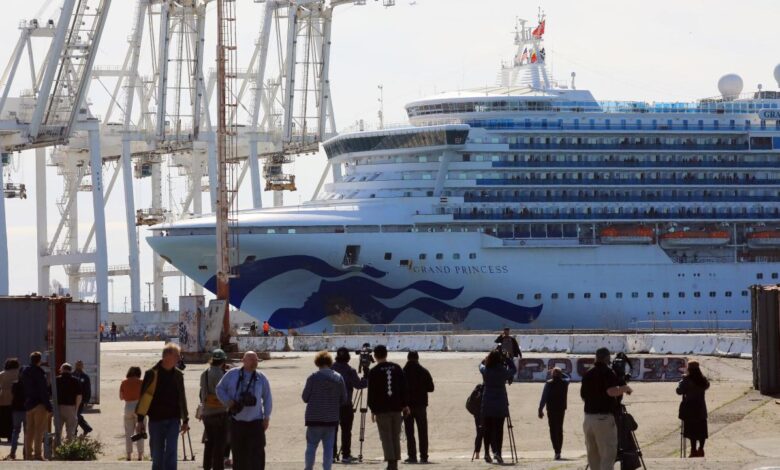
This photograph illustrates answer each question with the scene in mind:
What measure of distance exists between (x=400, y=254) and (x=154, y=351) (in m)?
10.0

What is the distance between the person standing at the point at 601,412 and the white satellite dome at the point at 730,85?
55.3m

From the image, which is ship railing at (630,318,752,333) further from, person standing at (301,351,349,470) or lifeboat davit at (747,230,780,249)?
person standing at (301,351,349,470)

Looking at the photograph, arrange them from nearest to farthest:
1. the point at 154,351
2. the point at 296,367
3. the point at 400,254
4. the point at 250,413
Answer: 1. the point at 250,413
2. the point at 296,367
3. the point at 154,351
4. the point at 400,254

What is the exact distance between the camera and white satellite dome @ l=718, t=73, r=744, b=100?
69.8 meters

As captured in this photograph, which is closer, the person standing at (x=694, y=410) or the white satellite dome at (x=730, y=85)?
the person standing at (x=694, y=410)

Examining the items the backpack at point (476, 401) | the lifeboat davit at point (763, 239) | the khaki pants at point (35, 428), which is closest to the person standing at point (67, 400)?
the khaki pants at point (35, 428)

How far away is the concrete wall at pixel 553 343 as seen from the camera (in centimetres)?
4319

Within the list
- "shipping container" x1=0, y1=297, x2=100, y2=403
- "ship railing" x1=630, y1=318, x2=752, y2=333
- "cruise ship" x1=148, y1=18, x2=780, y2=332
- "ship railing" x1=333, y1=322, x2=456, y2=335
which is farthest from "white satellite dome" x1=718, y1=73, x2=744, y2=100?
"shipping container" x1=0, y1=297, x2=100, y2=403

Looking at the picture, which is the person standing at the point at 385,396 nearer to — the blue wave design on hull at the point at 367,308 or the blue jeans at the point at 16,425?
the blue jeans at the point at 16,425

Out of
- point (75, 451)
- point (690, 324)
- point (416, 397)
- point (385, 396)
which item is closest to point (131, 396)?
point (75, 451)

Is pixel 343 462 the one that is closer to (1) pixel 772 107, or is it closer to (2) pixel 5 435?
(2) pixel 5 435

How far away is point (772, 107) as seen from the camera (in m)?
65.4

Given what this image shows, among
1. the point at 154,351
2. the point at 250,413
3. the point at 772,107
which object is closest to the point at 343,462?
the point at 250,413

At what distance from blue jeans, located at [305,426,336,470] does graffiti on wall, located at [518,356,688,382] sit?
1736 centimetres
